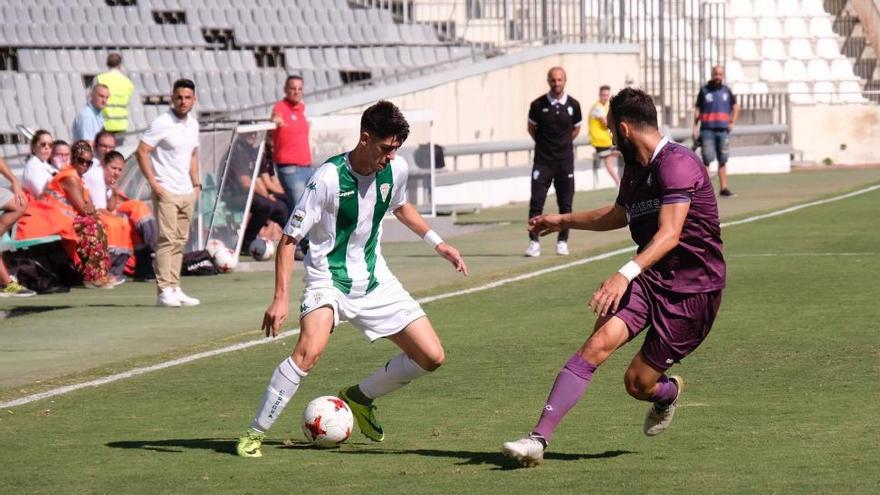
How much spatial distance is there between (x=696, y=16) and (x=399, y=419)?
101 ft

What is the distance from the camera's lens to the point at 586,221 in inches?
320

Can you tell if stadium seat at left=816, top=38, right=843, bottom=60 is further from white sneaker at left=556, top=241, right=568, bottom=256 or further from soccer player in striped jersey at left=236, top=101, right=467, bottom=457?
soccer player in striped jersey at left=236, top=101, right=467, bottom=457

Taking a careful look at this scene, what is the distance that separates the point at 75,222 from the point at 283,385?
29.8ft

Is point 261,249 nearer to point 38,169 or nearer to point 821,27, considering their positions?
point 38,169

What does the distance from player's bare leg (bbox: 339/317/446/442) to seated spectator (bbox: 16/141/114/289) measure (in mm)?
8508

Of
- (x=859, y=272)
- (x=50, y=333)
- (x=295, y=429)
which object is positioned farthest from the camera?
(x=859, y=272)

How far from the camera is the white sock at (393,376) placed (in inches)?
321

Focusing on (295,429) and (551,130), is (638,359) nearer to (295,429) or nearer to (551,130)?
(295,429)

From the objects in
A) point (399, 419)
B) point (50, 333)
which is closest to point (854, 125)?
point (50, 333)

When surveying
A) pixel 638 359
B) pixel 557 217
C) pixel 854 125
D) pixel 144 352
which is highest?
pixel 557 217

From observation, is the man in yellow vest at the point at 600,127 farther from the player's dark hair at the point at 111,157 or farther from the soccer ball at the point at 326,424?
the soccer ball at the point at 326,424

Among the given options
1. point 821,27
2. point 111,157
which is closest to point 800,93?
point 821,27

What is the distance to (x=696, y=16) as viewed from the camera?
38.5m

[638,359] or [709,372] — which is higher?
[638,359]
